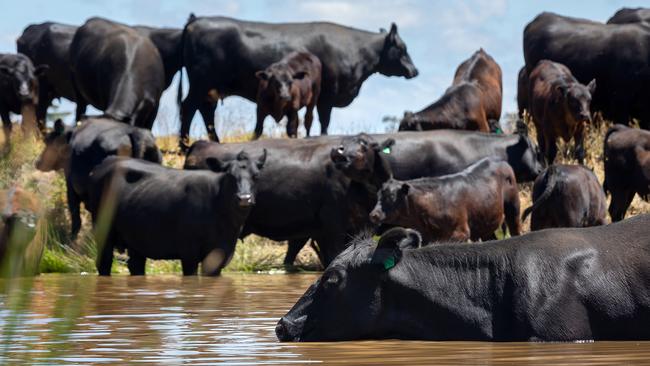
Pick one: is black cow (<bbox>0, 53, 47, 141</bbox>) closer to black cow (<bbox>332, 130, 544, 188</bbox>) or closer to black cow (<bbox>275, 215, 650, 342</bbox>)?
black cow (<bbox>332, 130, 544, 188</bbox>)

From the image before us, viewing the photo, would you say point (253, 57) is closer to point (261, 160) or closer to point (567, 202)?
point (261, 160)

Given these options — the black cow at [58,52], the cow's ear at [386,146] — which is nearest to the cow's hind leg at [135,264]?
the cow's ear at [386,146]

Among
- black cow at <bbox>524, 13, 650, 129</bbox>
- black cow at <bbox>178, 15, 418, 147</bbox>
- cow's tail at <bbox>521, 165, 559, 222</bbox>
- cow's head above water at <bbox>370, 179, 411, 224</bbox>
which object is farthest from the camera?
black cow at <bbox>178, 15, 418, 147</bbox>

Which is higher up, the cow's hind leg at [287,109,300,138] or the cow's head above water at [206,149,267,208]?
the cow's hind leg at [287,109,300,138]

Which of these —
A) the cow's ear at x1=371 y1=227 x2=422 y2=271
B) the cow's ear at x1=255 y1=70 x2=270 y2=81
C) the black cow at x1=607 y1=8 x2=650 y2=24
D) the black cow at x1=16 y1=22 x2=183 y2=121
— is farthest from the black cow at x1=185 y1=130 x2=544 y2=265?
the black cow at x1=607 y1=8 x2=650 y2=24

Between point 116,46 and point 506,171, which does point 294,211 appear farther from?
point 116,46

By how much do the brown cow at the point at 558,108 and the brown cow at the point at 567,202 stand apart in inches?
166

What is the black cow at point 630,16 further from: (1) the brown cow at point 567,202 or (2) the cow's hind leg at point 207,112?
(1) the brown cow at point 567,202

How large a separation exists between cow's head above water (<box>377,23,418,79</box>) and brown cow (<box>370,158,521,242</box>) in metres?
10.2

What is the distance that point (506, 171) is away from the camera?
16.3 meters

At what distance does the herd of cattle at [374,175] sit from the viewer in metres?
8.04

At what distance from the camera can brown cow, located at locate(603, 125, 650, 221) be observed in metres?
17.8

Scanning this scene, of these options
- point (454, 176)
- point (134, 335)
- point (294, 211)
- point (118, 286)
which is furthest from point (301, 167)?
point (134, 335)

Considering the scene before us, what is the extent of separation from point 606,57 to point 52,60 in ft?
35.5
